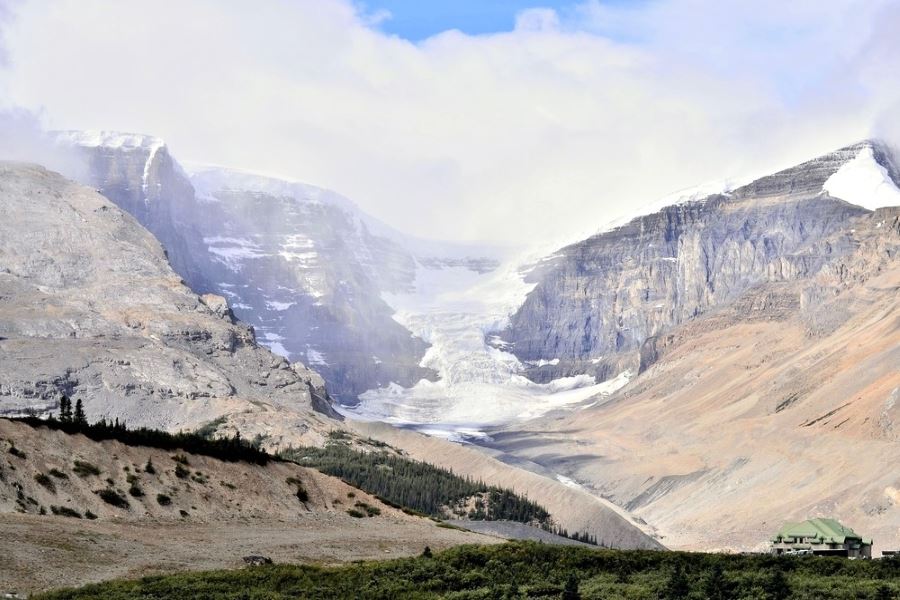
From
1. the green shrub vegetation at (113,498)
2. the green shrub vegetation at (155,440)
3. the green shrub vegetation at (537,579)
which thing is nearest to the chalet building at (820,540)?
the green shrub vegetation at (537,579)

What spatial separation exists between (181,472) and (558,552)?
21.8m

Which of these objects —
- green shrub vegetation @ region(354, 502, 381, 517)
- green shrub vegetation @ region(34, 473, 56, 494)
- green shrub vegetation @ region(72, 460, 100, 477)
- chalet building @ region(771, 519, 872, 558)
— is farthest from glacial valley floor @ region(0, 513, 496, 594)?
chalet building @ region(771, 519, 872, 558)

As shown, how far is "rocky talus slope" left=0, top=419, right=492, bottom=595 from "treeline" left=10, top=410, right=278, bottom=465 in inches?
23.4

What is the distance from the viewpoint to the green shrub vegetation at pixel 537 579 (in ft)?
190

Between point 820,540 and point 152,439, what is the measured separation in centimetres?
4876

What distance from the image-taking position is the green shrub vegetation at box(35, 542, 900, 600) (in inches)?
2275

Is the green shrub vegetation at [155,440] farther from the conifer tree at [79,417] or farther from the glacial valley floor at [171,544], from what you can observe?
the glacial valley floor at [171,544]

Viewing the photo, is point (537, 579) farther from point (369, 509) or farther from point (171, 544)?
point (369, 509)

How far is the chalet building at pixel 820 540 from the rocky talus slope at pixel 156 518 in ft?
81.2

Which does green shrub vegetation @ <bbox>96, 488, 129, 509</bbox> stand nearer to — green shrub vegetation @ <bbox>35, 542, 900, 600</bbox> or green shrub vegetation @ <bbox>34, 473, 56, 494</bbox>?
green shrub vegetation @ <bbox>34, 473, 56, 494</bbox>

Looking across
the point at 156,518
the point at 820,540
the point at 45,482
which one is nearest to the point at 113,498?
the point at 156,518

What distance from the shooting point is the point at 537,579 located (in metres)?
65.1

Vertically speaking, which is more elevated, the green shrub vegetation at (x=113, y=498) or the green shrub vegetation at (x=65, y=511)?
the green shrub vegetation at (x=113, y=498)

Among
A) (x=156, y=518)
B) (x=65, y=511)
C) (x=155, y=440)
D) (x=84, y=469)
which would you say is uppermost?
(x=155, y=440)
